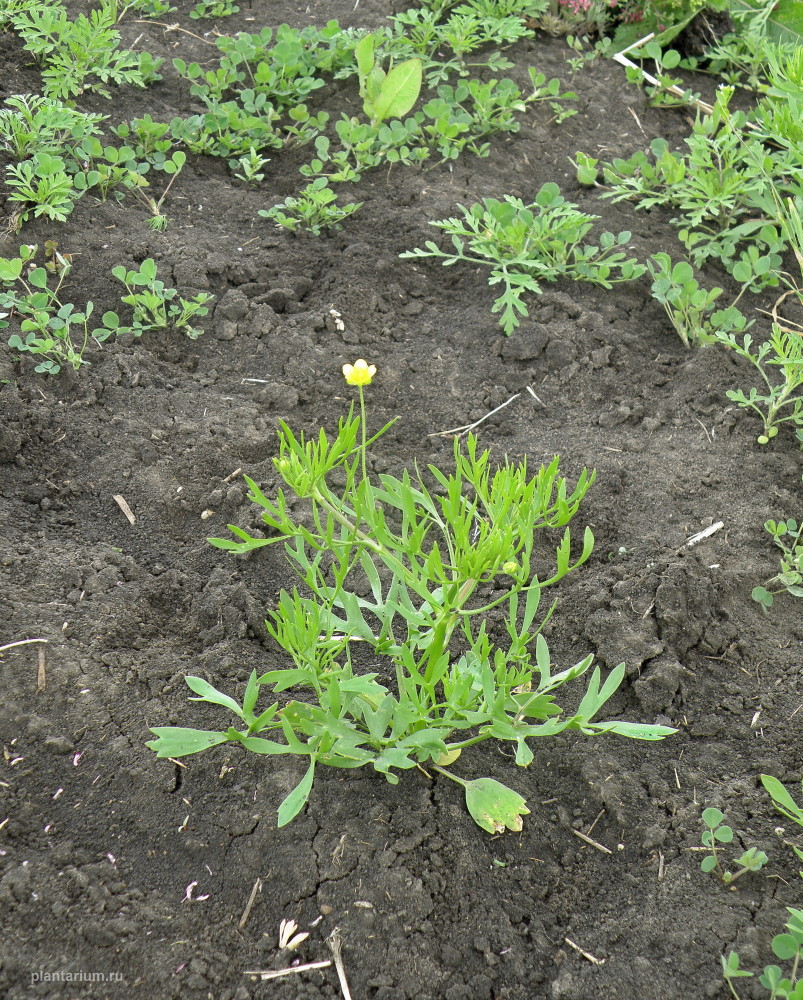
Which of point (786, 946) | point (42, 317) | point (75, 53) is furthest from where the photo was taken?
point (75, 53)

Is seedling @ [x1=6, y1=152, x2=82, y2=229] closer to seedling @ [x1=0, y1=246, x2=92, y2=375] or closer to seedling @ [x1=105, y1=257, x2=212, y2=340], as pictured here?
seedling @ [x1=0, y1=246, x2=92, y2=375]

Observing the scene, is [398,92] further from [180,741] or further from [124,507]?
[180,741]

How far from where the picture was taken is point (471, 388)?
2828mm

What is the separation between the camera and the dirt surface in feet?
5.00

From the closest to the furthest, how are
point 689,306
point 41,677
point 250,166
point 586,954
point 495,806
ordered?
point 586,954 → point 495,806 → point 41,677 → point 689,306 → point 250,166

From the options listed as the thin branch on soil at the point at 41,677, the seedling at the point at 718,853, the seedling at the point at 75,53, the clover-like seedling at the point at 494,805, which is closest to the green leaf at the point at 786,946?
the seedling at the point at 718,853

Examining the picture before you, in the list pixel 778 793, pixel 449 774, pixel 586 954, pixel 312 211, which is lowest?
pixel 586 954

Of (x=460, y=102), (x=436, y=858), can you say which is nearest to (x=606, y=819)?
(x=436, y=858)

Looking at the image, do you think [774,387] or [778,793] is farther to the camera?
[774,387]

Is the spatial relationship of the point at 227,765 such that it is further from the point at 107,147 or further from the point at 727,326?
the point at 107,147

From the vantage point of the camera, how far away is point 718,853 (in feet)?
5.49

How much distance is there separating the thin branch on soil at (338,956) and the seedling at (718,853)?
66 cm

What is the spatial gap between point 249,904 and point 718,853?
873 millimetres

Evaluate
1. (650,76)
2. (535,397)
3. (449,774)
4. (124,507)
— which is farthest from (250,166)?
(449,774)
